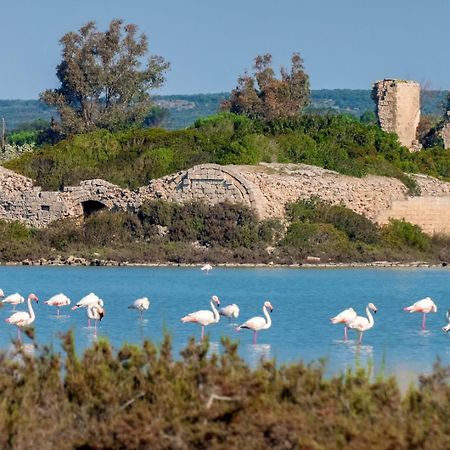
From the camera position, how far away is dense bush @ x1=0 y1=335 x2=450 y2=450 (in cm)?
932

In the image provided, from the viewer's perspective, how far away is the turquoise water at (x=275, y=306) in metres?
17.9

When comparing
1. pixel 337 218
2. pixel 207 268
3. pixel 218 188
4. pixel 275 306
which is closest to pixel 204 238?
pixel 218 188

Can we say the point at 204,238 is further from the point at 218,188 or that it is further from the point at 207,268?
the point at 207,268

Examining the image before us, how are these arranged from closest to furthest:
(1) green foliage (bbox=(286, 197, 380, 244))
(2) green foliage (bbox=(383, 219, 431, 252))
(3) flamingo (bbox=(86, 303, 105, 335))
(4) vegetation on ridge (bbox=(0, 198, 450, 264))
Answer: (3) flamingo (bbox=(86, 303, 105, 335))
(4) vegetation on ridge (bbox=(0, 198, 450, 264))
(1) green foliage (bbox=(286, 197, 380, 244))
(2) green foliage (bbox=(383, 219, 431, 252))

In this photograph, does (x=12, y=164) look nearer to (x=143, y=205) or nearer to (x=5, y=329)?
(x=143, y=205)

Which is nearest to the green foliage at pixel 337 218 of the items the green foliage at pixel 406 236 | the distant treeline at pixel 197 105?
the green foliage at pixel 406 236

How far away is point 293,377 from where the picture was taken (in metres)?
10.2

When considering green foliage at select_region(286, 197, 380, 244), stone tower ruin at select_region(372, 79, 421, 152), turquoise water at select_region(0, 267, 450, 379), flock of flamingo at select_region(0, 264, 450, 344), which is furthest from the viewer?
stone tower ruin at select_region(372, 79, 421, 152)

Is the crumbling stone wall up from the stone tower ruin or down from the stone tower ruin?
down

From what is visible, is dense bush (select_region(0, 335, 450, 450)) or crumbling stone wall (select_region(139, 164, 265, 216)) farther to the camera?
crumbling stone wall (select_region(139, 164, 265, 216))

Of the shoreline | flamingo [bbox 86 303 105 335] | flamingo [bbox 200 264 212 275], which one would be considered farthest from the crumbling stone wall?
flamingo [bbox 86 303 105 335]

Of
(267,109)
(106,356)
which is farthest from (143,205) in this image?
(106,356)

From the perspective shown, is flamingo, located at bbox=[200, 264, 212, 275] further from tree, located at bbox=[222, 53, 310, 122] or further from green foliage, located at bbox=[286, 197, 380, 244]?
tree, located at bbox=[222, 53, 310, 122]

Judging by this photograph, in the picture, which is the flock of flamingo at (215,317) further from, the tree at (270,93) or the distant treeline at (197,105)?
the distant treeline at (197,105)
